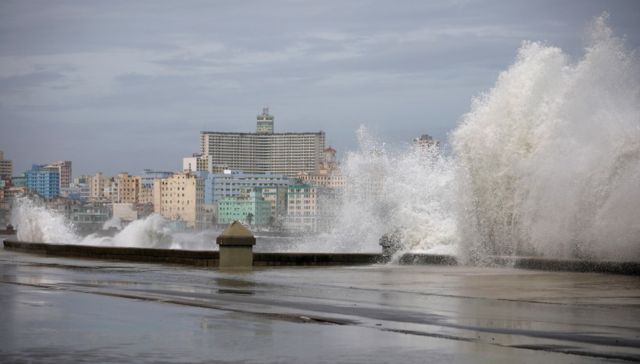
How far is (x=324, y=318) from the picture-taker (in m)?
12.0

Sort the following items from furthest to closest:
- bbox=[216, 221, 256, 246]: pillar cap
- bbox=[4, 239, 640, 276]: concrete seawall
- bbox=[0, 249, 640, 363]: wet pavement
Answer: bbox=[216, 221, 256, 246]: pillar cap, bbox=[4, 239, 640, 276]: concrete seawall, bbox=[0, 249, 640, 363]: wet pavement

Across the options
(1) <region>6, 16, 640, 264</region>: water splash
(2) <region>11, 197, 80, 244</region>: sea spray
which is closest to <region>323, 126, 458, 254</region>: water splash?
(1) <region>6, 16, 640, 264</region>: water splash

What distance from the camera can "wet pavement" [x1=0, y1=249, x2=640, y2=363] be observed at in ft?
30.0

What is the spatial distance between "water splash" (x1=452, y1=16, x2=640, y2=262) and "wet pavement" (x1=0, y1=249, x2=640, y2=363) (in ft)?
6.48

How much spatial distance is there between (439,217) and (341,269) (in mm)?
6184

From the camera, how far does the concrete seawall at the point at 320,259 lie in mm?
20109

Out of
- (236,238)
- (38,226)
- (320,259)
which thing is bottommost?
(320,259)

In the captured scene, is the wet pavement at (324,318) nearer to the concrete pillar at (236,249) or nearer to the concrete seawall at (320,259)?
the concrete seawall at (320,259)

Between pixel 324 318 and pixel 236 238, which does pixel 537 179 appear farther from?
pixel 324 318

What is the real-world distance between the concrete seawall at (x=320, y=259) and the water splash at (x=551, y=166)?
0.57m

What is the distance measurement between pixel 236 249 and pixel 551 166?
23.0 ft

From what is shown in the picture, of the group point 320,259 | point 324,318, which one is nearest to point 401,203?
point 320,259

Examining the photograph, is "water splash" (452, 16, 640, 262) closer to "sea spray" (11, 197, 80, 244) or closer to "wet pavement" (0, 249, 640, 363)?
"wet pavement" (0, 249, 640, 363)

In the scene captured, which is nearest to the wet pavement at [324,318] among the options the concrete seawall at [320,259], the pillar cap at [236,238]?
the concrete seawall at [320,259]
